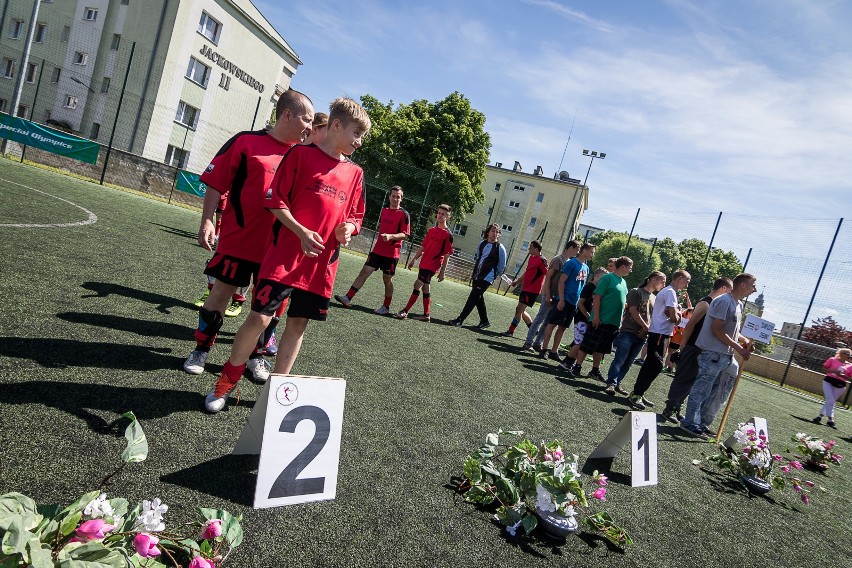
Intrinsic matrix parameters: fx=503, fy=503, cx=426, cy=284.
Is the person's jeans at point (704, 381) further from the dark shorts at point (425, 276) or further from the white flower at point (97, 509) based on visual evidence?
the white flower at point (97, 509)

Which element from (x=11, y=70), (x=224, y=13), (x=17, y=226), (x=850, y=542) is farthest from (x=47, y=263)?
(x=11, y=70)

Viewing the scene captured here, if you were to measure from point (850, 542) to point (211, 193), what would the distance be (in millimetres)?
5607

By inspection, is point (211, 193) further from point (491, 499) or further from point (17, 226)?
point (17, 226)

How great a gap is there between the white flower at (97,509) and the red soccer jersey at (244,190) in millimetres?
2091

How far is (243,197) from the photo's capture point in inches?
127

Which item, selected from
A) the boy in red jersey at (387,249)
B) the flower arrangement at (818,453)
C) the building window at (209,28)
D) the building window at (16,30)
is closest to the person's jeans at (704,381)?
the flower arrangement at (818,453)

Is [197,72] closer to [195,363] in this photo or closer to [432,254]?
[432,254]

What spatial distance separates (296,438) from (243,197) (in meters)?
1.67

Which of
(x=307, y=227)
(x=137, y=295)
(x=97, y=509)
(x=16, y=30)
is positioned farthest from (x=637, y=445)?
(x=16, y=30)

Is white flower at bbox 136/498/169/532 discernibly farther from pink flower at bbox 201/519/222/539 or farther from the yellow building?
the yellow building

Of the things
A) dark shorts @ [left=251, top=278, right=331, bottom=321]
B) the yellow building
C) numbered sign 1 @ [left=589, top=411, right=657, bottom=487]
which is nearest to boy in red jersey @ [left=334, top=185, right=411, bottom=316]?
numbered sign 1 @ [left=589, top=411, right=657, bottom=487]

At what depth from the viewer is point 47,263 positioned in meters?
4.89

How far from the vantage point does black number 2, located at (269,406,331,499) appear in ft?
7.29

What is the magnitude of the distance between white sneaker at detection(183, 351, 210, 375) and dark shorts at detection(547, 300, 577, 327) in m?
6.16
